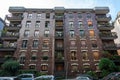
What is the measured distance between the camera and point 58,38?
137 feet

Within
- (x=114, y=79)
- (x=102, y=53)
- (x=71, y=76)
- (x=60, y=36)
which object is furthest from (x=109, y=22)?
(x=114, y=79)

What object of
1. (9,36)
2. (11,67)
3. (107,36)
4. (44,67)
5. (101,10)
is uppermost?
(101,10)

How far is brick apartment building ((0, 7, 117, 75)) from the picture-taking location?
38.6 metres

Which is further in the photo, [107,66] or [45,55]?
[45,55]

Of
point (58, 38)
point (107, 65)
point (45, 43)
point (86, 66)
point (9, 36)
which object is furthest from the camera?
point (58, 38)

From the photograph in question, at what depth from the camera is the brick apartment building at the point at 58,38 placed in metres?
38.6

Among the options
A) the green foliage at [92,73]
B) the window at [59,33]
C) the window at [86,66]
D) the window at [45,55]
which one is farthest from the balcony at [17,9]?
the green foliage at [92,73]

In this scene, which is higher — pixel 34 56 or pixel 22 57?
pixel 34 56

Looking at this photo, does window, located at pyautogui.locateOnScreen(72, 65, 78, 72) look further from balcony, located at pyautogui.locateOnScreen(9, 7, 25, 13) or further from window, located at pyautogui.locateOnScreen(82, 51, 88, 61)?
balcony, located at pyautogui.locateOnScreen(9, 7, 25, 13)

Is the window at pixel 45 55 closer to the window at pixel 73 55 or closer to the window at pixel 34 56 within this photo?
the window at pixel 34 56

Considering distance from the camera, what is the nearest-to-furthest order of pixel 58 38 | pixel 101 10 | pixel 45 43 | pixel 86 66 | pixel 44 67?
pixel 44 67, pixel 86 66, pixel 45 43, pixel 58 38, pixel 101 10

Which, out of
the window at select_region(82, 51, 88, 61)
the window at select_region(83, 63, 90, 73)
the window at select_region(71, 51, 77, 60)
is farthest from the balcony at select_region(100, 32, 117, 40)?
the window at select_region(83, 63, 90, 73)

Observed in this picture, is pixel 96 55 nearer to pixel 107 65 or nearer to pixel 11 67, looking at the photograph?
pixel 107 65

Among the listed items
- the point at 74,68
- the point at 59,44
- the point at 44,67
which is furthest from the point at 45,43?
the point at 74,68
